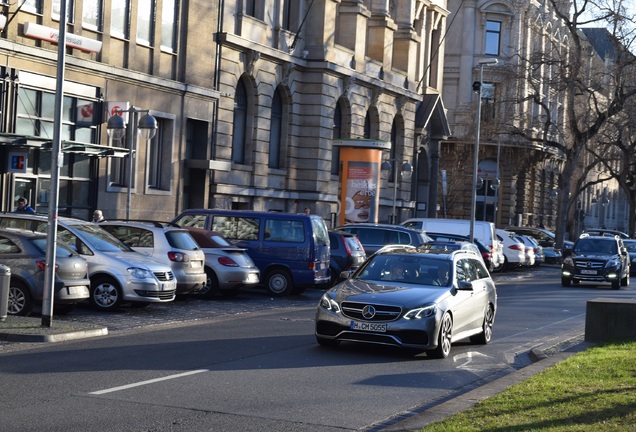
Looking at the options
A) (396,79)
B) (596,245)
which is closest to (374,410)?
(596,245)

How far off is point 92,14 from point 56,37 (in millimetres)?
2593

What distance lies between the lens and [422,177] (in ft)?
199

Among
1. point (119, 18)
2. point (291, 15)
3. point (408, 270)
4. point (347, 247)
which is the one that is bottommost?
point (347, 247)

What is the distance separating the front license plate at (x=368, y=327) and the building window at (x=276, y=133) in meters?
28.9

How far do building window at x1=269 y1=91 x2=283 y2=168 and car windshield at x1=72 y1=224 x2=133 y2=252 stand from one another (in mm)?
22792

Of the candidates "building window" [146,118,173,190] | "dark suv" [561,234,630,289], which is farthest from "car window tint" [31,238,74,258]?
"dark suv" [561,234,630,289]

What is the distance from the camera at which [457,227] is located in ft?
137

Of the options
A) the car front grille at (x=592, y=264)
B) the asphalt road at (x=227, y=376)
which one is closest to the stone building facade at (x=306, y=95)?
the car front grille at (x=592, y=264)

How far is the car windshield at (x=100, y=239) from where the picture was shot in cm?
2075

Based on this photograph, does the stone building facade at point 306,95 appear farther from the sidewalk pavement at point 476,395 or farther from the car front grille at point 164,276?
the sidewalk pavement at point 476,395

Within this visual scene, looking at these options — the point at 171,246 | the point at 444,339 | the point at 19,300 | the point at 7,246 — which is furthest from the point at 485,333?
the point at 7,246

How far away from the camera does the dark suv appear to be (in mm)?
38562

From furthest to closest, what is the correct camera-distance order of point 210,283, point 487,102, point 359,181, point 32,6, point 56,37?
point 487,102
point 359,181
point 56,37
point 32,6
point 210,283

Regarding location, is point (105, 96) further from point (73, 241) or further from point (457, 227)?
point (457, 227)
